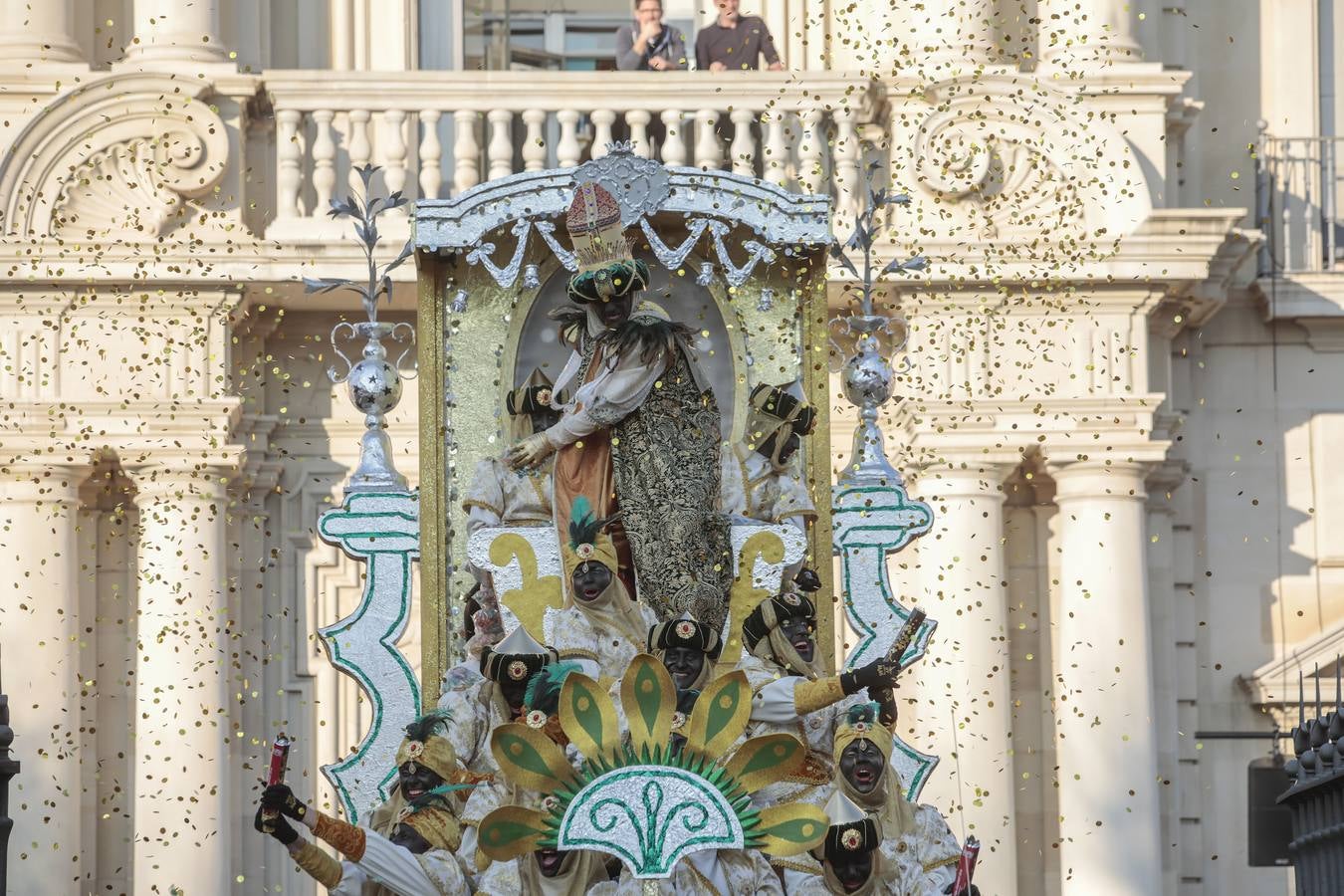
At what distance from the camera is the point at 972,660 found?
832 inches

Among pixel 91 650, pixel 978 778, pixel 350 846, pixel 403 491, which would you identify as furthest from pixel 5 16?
pixel 350 846

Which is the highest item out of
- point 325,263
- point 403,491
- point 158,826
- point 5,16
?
point 5,16

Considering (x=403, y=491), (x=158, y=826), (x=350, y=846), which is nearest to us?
(x=350, y=846)

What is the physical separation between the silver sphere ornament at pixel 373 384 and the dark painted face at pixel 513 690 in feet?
7.51

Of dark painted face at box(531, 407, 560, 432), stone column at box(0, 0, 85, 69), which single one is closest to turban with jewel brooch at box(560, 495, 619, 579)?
dark painted face at box(531, 407, 560, 432)

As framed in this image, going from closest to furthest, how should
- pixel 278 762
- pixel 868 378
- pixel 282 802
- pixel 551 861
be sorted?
pixel 278 762
pixel 282 802
pixel 551 861
pixel 868 378

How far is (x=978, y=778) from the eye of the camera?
2095cm

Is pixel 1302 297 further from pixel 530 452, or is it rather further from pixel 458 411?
pixel 530 452

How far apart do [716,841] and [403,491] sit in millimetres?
3358

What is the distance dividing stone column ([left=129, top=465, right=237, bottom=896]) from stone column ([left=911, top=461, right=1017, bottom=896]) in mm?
3589

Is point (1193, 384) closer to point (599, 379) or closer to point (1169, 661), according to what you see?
point (1169, 661)

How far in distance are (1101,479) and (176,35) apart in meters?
5.37

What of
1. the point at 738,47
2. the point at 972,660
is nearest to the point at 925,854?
the point at 972,660

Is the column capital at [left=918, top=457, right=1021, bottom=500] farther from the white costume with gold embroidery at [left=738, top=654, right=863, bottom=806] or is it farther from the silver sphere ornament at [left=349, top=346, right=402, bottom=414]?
the white costume with gold embroidery at [left=738, top=654, right=863, bottom=806]
